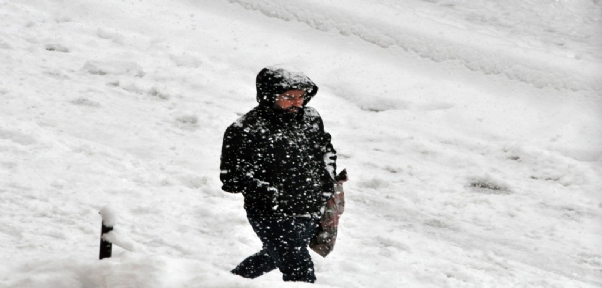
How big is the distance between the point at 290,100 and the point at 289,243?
0.85 m

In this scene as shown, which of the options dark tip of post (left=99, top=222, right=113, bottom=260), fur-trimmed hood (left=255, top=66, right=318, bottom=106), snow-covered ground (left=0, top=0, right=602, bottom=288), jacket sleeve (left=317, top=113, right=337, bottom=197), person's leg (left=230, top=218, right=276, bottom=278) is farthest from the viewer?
snow-covered ground (left=0, top=0, right=602, bottom=288)

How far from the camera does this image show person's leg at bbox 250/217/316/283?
448 cm

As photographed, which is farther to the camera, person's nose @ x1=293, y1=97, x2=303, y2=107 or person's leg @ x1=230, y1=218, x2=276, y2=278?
person's leg @ x1=230, y1=218, x2=276, y2=278

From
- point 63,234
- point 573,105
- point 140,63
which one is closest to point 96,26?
point 140,63

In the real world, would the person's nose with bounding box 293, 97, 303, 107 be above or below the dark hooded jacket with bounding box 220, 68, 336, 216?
above

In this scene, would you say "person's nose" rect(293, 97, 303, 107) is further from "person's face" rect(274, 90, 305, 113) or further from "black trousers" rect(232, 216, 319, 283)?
"black trousers" rect(232, 216, 319, 283)

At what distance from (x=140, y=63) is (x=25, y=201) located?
13.6ft

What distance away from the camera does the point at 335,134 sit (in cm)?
910

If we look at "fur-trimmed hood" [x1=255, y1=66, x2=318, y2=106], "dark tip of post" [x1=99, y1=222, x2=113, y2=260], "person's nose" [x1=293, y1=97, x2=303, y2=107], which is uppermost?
"fur-trimmed hood" [x1=255, y1=66, x2=318, y2=106]

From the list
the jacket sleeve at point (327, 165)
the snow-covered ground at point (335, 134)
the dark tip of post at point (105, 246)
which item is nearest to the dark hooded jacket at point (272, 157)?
the jacket sleeve at point (327, 165)

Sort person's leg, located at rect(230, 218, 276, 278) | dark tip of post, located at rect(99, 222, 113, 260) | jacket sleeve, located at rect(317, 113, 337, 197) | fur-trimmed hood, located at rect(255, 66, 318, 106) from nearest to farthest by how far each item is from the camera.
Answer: dark tip of post, located at rect(99, 222, 113, 260), fur-trimmed hood, located at rect(255, 66, 318, 106), jacket sleeve, located at rect(317, 113, 337, 197), person's leg, located at rect(230, 218, 276, 278)

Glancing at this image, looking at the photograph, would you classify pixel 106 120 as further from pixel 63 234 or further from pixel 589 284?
pixel 589 284

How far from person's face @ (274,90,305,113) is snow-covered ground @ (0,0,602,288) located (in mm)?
1077

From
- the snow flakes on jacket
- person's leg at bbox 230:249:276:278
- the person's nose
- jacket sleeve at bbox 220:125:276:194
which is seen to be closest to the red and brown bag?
the snow flakes on jacket
